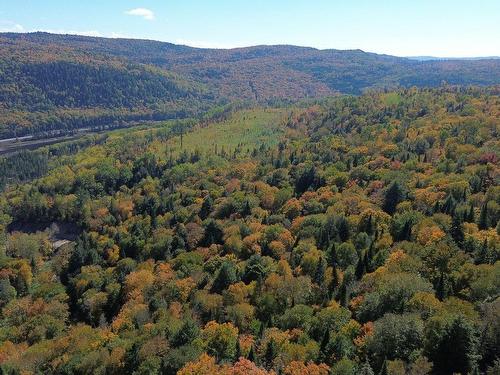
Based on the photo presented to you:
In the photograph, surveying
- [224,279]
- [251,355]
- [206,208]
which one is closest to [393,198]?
[224,279]

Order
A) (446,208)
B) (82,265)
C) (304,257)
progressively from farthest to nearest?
(82,265) < (446,208) < (304,257)

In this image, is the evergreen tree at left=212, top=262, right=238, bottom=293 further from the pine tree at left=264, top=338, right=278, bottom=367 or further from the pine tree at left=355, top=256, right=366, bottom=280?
the pine tree at left=264, top=338, right=278, bottom=367

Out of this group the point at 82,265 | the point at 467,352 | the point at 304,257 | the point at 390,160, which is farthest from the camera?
the point at 390,160

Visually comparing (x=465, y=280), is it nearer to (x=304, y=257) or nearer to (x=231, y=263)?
(x=304, y=257)

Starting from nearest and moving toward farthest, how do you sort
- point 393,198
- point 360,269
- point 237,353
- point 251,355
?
point 251,355 → point 237,353 → point 360,269 → point 393,198

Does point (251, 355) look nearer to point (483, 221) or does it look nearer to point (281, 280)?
point (281, 280)

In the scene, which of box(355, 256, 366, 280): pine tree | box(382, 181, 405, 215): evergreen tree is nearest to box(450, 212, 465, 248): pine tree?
box(355, 256, 366, 280): pine tree

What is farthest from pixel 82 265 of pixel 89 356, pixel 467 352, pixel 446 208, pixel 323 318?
pixel 467 352

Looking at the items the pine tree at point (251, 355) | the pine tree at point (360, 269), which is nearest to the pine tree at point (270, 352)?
the pine tree at point (251, 355)
